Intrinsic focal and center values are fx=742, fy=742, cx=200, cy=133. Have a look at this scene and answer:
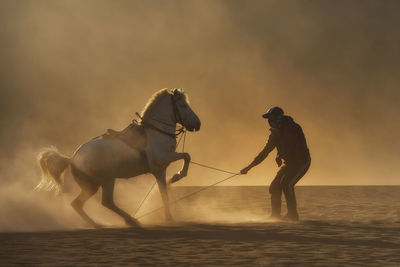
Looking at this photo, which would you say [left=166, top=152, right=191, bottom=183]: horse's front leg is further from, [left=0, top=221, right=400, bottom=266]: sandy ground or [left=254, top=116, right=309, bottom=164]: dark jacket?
[left=254, top=116, right=309, bottom=164]: dark jacket

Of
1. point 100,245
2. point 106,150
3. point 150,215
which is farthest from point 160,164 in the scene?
point 100,245

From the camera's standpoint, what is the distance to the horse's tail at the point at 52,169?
41.6ft

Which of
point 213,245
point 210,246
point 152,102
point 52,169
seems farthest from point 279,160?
point 210,246

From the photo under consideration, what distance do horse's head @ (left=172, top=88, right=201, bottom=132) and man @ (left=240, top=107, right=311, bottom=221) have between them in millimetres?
1552

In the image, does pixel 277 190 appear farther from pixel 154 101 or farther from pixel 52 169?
pixel 52 169

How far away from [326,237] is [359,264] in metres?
2.75

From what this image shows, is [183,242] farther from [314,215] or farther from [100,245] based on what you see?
[314,215]

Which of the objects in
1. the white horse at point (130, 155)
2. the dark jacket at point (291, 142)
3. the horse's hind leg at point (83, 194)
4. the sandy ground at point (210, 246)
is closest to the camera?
the sandy ground at point (210, 246)

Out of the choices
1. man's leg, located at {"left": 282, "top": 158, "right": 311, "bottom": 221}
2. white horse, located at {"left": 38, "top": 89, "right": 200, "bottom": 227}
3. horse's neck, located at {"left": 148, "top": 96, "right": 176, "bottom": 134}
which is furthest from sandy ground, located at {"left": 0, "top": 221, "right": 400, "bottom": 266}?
horse's neck, located at {"left": 148, "top": 96, "right": 176, "bottom": 134}

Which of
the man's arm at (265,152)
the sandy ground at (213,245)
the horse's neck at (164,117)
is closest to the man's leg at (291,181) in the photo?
the sandy ground at (213,245)

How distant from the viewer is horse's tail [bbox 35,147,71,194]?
12.7 meters

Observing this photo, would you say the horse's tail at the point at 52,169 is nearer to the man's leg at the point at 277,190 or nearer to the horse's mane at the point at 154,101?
the horse's mane at the point at 154,101

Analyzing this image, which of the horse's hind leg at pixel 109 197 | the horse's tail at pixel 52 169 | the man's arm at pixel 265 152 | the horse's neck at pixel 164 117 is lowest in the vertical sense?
the horse's hind leg at pixel 109 197

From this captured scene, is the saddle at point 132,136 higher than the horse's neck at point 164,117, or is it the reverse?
the horse's neck at point 164,117
